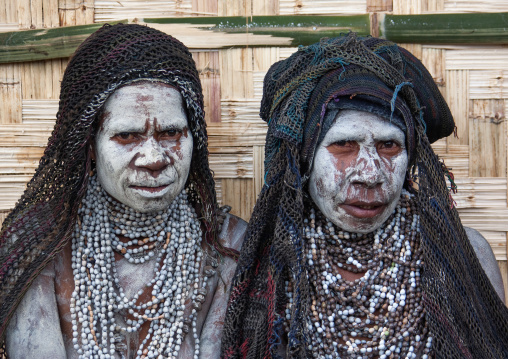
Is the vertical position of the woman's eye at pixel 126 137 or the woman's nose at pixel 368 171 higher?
the woman's eye at pixel 126 137

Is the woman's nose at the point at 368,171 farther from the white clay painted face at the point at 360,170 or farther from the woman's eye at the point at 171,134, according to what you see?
the woman's eye at the point at 171,134

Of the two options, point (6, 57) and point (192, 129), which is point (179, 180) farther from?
point (6, 57)

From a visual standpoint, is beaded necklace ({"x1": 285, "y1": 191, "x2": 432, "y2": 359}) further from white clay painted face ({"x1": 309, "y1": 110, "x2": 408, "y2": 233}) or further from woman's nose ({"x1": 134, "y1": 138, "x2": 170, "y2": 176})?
woman's nose ({"x1": 134, "y1": 138, "x2": 170, "y2": 176})

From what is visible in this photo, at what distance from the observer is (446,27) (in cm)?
318

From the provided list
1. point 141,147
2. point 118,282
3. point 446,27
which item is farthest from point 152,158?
point 446,27

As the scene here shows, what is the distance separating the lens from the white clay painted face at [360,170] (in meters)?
2.44

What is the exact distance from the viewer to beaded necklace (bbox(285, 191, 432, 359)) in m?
2.46

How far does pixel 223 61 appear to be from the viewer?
3260 mm

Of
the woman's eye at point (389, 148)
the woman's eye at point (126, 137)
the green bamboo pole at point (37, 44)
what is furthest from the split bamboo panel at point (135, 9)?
the woman's eye at point (389, 148)

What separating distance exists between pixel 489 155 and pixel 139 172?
1666 mm

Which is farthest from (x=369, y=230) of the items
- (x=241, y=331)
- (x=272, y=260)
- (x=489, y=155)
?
(x=489, y=155)

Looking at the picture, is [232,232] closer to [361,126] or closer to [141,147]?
[141,147]

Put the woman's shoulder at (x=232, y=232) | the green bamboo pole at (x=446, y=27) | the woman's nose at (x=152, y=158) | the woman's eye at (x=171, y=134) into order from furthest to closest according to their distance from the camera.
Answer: the green bamboo pole at (x=446, y=27), the woman's shoulder at (x=232, y=232), the woman's eye at (x=171, y=134), the woman's nose at (x=152, y=158)

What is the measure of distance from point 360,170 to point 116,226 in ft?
3.13
